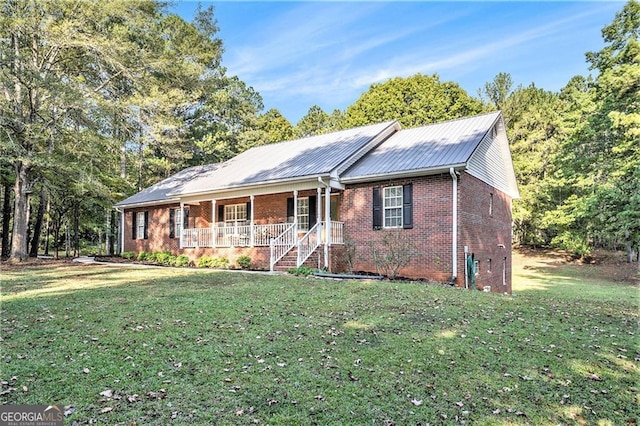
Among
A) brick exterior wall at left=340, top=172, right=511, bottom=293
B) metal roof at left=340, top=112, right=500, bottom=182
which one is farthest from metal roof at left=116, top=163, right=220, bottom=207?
brick exterior wall at left=340, top=172, right=511, bottom=293

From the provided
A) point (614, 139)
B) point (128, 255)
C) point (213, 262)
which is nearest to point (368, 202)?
point (213, 262)

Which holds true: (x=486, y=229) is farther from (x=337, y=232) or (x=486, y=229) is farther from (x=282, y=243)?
(x=282, y=243)

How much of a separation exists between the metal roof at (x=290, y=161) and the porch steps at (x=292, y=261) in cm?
271

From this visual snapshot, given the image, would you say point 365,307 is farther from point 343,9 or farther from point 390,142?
point 390,142

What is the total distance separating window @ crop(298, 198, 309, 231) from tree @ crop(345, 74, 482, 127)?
21.1 m

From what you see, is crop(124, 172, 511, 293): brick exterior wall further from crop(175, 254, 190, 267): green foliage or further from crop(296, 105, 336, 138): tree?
crop(296, 105, 336, 138): tree

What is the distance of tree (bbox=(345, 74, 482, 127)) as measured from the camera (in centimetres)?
3422

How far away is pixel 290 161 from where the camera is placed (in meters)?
17.0

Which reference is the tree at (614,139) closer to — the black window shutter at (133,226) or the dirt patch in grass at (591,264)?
the dirt patch in grass at (591,264)

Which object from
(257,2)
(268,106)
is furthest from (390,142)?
(268,106)

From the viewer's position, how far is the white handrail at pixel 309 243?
13789 mm

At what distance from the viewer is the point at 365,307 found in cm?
763

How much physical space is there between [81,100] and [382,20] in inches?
Answer: 493

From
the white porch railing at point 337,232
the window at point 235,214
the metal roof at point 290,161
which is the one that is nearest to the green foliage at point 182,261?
the window at point 235,214
